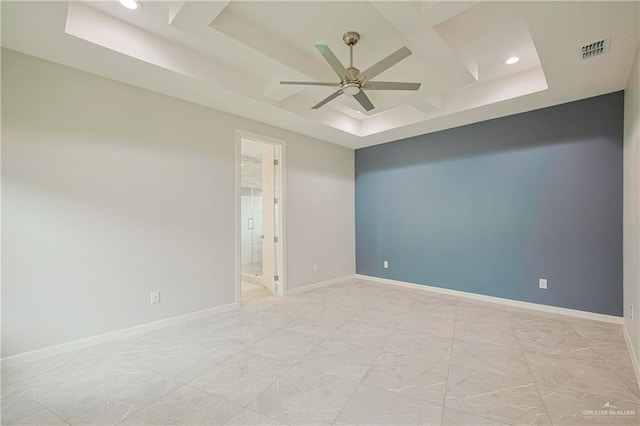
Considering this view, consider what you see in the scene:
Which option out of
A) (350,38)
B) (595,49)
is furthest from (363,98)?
(595,49)

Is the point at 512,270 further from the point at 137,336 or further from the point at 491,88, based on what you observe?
the point at 137,336

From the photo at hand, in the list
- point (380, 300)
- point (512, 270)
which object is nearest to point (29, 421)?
point (380, 300)

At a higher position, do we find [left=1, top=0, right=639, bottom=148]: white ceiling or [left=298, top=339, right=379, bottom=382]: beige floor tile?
[left=1, top=0, right=639, bottom=148]: white ceiling

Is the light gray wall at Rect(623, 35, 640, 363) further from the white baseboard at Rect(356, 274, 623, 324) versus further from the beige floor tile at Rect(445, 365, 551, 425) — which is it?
the beige floor tile at Rect(445, 365, 551, 425)

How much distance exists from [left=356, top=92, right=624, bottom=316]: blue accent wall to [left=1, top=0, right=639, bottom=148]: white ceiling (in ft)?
1.62

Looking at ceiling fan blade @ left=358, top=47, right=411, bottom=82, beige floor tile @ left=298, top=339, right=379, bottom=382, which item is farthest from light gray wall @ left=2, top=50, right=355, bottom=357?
ceiling fan blade @ left=358, top=47, right=411, bottom=82

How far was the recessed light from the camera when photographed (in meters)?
2.05

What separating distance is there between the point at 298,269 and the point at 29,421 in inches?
130

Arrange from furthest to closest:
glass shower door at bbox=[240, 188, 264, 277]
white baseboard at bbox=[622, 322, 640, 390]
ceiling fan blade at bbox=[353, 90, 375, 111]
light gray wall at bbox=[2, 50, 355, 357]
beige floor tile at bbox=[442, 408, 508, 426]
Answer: glass shower door at bbox=[240, 188, 264, 277] < ceiling fan blade at bbox=[353, 90, 375, 111] < light gray wall at bbox=[2, 50, 355, 357] < white baseboard at bbox=[622, 322, 640, 390] < beige floor tile at bbox=[442, 408, 508, 426]

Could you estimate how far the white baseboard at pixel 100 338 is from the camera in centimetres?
232

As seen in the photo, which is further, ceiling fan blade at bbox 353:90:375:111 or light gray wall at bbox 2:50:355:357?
ceiling fan blade at bbox 353:90:375:111

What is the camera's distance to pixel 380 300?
13.7 feet

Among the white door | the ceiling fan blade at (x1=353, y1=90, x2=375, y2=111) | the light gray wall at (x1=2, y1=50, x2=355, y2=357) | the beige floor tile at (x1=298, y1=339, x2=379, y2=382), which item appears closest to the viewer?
the beige floor tile at (x1=298, y1=339, x2=379, y2=382)

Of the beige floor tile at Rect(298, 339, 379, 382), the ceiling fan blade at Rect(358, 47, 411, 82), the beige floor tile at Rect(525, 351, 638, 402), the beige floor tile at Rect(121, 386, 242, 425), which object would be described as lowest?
the beige floor tile at Rect(298, 339, 379, 382)
